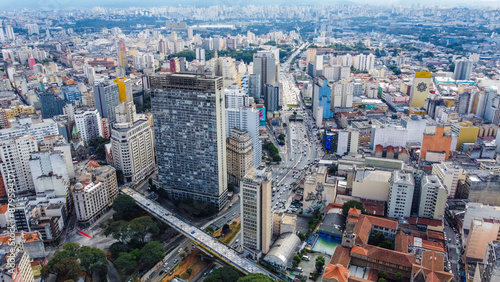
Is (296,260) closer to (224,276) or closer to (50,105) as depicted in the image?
(224,276)

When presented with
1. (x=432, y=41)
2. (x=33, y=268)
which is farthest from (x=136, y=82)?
(x=432, y=41)

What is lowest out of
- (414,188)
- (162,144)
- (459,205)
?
(459,205)

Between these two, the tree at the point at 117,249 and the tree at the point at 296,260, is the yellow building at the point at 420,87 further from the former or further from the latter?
the tree at the point at 117,249

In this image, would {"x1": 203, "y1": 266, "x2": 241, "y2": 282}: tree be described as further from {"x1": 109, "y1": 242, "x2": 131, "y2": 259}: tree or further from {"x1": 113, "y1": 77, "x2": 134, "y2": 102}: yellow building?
{"x1": 113, "y1": 77, "x2": 134, "y2": 102}: yellow building

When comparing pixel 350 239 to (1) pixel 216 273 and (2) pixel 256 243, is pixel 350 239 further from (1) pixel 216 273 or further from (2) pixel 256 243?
(1) pixel 216 273

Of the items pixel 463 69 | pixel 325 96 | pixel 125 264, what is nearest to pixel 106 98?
pixel 325 96

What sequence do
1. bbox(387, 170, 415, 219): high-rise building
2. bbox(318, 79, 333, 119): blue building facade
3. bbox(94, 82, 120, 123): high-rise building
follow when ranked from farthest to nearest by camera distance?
bbox(318, 79, 333, 119): blue building facade
bbox(94, 82, 120, 123): high-rise building
bbox(387, 170, 415, 219): high-rise building

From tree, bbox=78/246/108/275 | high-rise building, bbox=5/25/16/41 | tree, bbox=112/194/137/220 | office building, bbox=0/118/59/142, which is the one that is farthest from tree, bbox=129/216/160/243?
high-rise building, bbox=5/25/16/41
